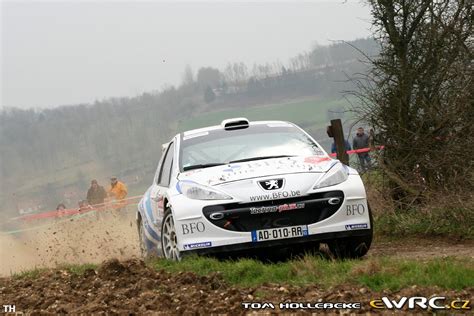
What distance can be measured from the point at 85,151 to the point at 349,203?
5945 cm

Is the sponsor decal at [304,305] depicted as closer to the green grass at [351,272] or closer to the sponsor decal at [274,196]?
the green grass at [351,272]

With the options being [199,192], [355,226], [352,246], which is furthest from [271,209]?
[352,246]

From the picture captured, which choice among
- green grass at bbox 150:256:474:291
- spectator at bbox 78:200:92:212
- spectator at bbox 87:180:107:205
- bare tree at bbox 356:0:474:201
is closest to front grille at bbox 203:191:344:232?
green grass at bbox 150:256:474:291

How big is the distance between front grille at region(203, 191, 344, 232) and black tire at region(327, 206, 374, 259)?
0.56 meters

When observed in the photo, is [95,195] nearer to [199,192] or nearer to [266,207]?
[199,192]

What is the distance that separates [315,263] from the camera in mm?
8633

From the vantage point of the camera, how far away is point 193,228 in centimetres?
981

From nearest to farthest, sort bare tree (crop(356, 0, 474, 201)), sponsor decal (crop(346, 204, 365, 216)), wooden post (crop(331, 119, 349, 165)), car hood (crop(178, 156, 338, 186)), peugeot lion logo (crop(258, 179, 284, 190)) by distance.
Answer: peugeot lion logo (crop(258, 179, 284, 190))
sponsor decal (crop(346, 204, 365, 216))
car hood (crop(178, 156, 338, 186))
bare tree (crop(356, 0, 474, 201))
wooden post (crop(331, 119, 349, 165))

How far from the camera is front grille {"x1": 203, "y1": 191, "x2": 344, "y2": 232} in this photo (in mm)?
9711

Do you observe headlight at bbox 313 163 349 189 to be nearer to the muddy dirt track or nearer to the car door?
the muddy dirt track

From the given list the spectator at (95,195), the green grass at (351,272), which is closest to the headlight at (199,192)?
the green grass at (351,272)

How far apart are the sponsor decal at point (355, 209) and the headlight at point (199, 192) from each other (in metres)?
1.17

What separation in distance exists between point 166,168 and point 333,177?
2.48 meters

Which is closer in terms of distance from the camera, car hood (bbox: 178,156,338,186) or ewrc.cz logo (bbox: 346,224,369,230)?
ewrc.cz logo (bbox: 346,224,369,230)
